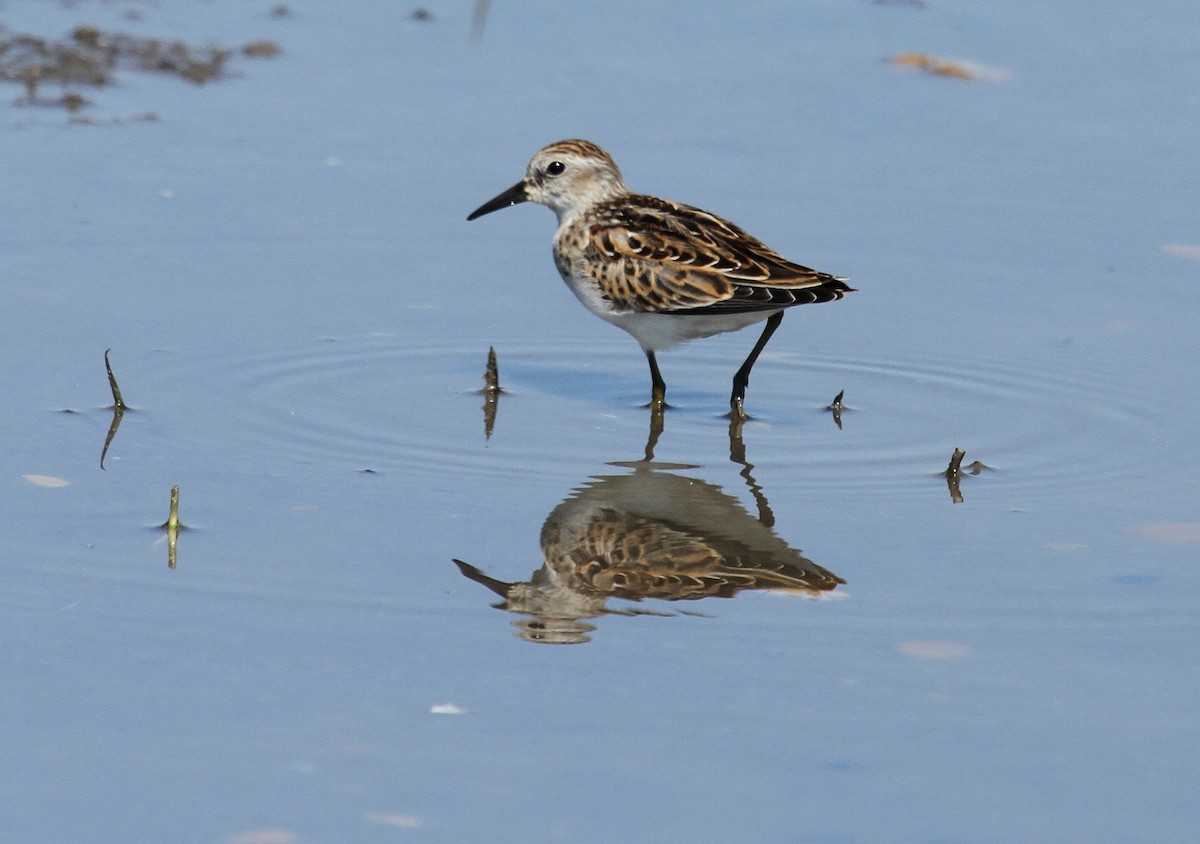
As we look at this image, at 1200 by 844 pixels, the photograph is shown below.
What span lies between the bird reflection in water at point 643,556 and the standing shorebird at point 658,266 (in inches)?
42.4

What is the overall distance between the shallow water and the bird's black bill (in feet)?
1.43

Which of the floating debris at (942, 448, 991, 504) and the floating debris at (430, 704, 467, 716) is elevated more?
the floating debris at (942, 448, 991, 504)

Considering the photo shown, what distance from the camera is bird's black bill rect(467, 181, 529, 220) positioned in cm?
934

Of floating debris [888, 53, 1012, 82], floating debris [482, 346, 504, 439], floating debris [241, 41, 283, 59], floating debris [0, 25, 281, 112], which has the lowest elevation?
floating debris [482, 346, 504, 439]

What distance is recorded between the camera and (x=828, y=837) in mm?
4730

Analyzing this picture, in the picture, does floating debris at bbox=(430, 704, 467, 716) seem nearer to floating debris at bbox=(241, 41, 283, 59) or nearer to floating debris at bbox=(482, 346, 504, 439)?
floating debris at bbox=(482, 346, 504, 439)

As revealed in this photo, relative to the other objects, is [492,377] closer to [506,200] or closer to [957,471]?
[506,200]

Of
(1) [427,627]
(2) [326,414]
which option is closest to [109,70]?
(2) [326,414]

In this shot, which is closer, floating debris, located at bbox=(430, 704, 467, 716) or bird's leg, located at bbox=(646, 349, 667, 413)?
floating debris, located at bbox=(430, 704, 467, 716)

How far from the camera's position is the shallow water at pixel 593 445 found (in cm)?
505

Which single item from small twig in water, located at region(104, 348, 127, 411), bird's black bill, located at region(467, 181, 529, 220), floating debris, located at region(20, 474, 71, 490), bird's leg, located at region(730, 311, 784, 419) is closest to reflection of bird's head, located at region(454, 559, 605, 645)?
floating debris, located at region(20, 474, 71, 490)

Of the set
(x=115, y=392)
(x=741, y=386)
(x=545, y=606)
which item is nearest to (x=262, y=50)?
(x=115, y=392)

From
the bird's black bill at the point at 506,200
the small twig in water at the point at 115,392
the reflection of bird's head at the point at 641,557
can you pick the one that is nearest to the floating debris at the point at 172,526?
the reflection of bird's head at the point at 641,557

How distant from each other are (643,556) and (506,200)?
3260mm
